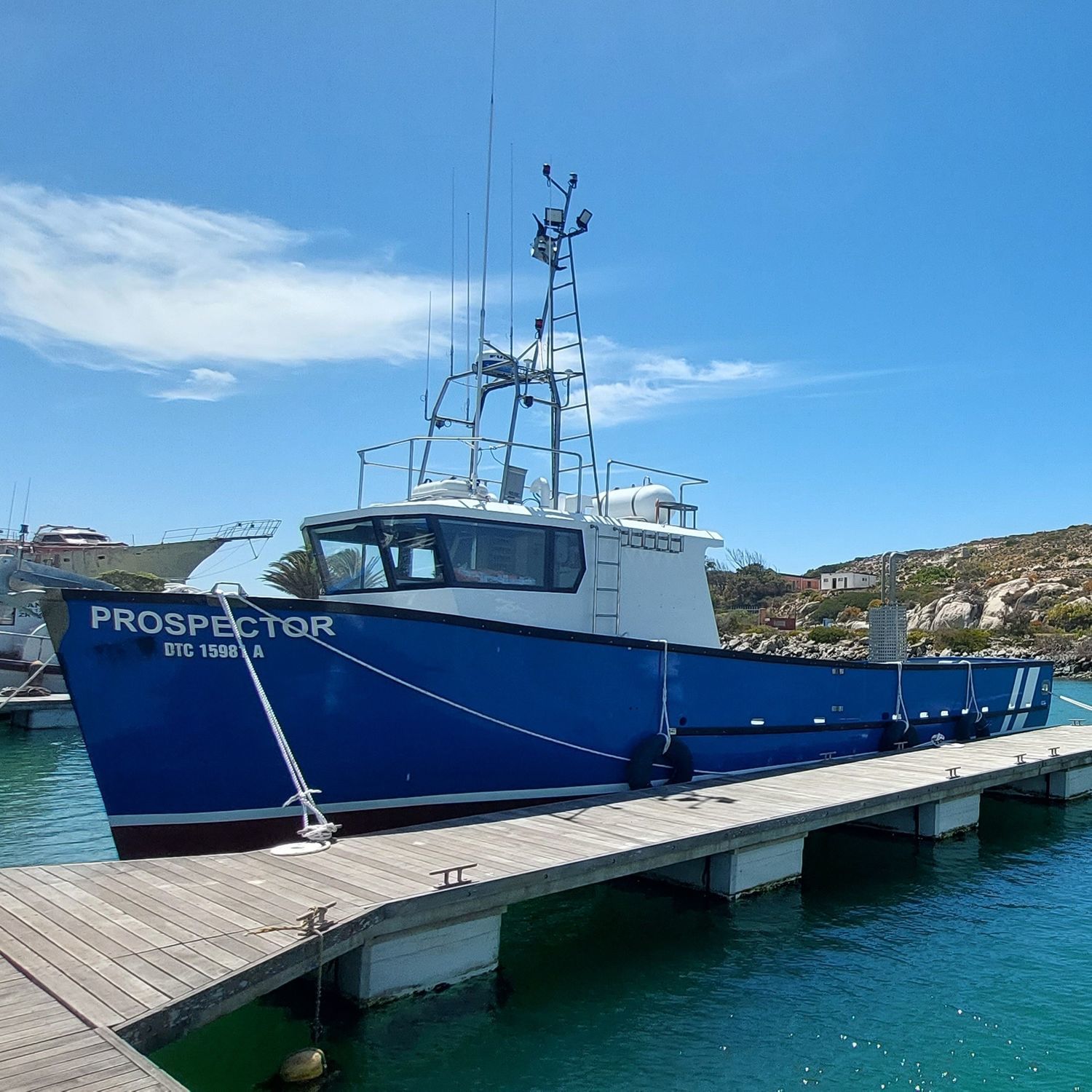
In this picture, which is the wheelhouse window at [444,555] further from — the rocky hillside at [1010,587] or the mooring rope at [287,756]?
the rocky hillside at [1010,587]

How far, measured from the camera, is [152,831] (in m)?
6.89

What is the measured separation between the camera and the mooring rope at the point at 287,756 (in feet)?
22.1

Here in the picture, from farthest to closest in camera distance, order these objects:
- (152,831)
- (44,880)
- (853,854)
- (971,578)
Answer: (971,578), (853,854), (152,831), (44,880)

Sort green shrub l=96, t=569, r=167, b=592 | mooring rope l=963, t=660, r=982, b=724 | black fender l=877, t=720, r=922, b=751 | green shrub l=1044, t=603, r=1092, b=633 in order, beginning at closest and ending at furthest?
1. black fender l=877, t=720, r=922, b=751
2. mooring rope l=963, t=660, r=982, b=724
3. green shrub l=96, t=569, r=167, b=592
4. green shrub l=1044, t=603, r=1092, b=633

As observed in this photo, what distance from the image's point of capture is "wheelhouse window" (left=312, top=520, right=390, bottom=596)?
8.89m

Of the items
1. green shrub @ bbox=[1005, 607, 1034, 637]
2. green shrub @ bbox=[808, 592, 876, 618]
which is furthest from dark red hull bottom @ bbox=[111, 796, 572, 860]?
green shrub @ bbox=[808, 592, 876, 618]

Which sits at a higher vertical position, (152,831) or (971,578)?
(971,578)

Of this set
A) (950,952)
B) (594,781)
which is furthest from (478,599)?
(950,952)

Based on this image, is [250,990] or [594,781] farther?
[594,781]

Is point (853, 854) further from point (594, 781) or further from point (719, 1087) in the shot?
point (719, 1087)

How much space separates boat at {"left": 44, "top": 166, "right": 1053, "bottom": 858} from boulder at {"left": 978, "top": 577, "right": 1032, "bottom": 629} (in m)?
42.2

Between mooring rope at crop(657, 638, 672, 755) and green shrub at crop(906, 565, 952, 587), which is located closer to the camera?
mooring rope at crop(657, 638, 672, 755)

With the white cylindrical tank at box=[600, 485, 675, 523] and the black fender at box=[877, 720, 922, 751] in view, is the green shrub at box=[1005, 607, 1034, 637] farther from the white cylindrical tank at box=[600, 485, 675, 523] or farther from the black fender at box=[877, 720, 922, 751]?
the white cylindrical tank at box=[600, 485, 675, 523]

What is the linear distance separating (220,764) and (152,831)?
68 centimetres
